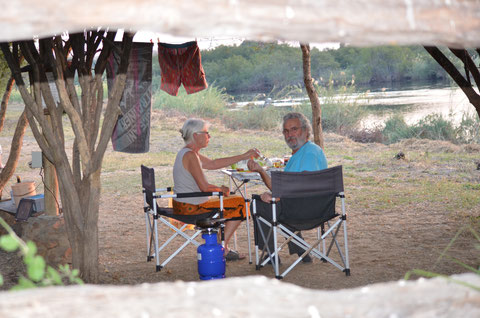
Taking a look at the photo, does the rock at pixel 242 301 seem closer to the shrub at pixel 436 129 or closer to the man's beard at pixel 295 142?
the man's beard at pixel 295 142

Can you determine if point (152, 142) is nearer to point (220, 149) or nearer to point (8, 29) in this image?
point (220, 149)

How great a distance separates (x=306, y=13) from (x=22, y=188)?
4.13 metres

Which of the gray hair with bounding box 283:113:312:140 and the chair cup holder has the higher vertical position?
the gray hair with bounding box 283:113:312:140

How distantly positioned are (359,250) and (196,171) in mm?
1354

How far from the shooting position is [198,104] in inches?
608

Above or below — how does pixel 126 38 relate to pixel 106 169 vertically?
above

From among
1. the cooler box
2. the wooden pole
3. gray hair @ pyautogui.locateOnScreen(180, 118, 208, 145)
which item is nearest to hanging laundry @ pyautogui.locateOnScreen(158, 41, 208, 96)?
the wooden pole

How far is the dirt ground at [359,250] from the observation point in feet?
12.1

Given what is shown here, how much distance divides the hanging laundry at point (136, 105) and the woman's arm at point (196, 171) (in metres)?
1.87

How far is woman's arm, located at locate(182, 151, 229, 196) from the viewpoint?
3822 millimetres

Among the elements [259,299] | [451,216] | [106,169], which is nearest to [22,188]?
[451,216]

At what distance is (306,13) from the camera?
47.5 inches

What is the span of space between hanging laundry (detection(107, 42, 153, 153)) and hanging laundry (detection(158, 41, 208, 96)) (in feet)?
0.75

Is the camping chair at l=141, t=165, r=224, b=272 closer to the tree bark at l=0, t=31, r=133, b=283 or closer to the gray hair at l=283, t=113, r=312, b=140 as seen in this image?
the tree bark at l=0, t=31, r=133, b=283
